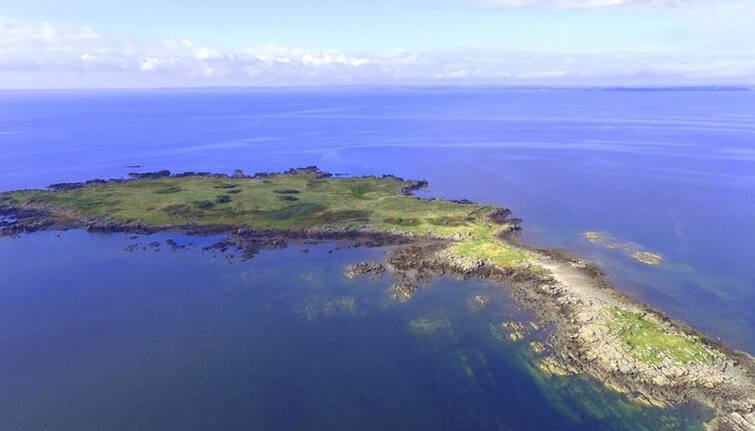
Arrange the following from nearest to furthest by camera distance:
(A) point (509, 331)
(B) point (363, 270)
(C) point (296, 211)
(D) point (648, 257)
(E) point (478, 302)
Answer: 1. (A) point (509, 331)
2. (E) point (478, 302)
3. (B) point (363, 270)
4. (D) point (648, 257)
5. (C) point (296, 211)

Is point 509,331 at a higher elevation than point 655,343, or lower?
lower

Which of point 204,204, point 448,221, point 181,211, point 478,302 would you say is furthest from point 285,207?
point 478,302

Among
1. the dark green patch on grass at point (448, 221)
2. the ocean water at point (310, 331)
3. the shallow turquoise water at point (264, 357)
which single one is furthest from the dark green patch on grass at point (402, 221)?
the shallow turquoise water at point (264, 357)

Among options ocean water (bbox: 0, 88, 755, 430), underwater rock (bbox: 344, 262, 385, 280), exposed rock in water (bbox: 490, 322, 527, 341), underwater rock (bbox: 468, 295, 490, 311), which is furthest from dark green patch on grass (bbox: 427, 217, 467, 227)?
exposed rock in water (bbox: 490, 322, 527, 341)

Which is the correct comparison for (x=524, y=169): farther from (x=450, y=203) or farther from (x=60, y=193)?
(x=60, y=193)

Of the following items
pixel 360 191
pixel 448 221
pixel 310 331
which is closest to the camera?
pixel 310 331

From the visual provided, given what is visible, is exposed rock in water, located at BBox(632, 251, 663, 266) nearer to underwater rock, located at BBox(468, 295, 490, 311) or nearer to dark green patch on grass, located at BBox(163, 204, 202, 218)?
underwater rock, located at BBox(468, 295, 490, 311)

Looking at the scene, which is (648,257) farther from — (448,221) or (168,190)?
(168,190)
